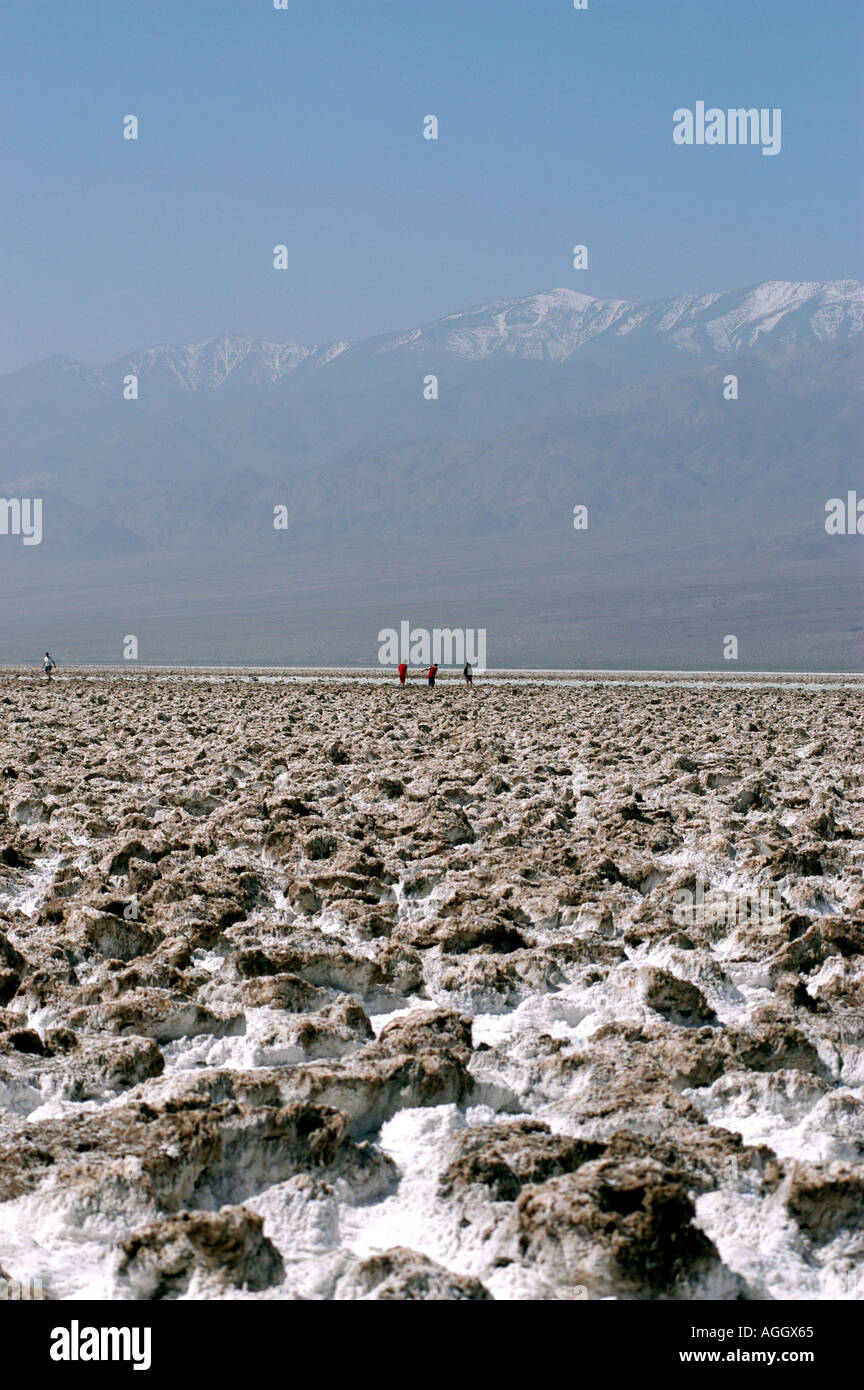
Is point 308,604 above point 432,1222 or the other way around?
above

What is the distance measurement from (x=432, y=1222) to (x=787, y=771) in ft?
32.7

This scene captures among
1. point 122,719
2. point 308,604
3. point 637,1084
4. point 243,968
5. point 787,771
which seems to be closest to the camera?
point 637,1084

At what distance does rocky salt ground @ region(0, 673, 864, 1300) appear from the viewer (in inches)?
121

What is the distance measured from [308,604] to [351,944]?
14152cm

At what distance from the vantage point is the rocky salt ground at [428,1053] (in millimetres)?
3072

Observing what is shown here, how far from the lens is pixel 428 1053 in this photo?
4105mm

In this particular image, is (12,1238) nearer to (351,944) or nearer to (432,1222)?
(432,1222)

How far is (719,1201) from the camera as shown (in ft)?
10.9
